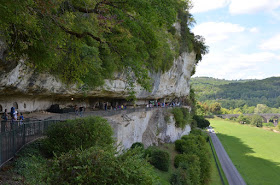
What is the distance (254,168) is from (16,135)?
34.1m

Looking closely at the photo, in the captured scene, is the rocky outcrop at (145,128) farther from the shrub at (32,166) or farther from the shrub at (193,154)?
the shrub at (32,166)

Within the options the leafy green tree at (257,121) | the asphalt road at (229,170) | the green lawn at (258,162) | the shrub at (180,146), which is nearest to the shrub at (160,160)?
the shrub at (180,146)

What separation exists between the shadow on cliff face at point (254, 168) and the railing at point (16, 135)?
83.0 feet

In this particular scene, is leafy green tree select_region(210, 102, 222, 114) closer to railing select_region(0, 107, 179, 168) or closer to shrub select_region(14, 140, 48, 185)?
railing select_region(0, 107, 179, 168)

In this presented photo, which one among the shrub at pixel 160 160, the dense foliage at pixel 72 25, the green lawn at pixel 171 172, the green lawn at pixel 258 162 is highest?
the dense foliage at pixel 72 25

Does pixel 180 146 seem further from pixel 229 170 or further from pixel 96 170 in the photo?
pixel 96 170

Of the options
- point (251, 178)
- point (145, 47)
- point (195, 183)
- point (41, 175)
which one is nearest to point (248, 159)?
point (251, 178)

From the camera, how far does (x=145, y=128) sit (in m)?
24.7

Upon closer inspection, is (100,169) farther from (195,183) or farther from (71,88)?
(195,183)

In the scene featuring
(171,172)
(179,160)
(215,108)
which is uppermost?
(179,160)

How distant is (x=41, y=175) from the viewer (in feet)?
20.3

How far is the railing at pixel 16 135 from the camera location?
7.86 metres

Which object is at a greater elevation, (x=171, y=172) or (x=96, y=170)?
(x=96, y=170)

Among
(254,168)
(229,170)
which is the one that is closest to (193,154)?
(229,170)
